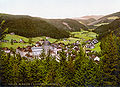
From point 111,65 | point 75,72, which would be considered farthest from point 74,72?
point 111,65

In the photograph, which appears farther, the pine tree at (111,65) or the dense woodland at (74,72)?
the pine tree at (111,65)

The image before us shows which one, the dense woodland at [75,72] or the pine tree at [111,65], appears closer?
the dense woodland at [75,72]

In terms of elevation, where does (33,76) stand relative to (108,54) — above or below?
below

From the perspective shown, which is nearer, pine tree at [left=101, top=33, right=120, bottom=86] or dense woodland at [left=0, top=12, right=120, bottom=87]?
dense woodland at [left=0, top=12, right=120, bottom=87]

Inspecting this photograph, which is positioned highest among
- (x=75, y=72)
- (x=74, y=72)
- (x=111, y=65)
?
(x=111, y=65)

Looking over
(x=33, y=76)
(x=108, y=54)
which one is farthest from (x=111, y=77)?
(x=33, y=76)

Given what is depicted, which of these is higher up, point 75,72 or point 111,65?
point 111,65

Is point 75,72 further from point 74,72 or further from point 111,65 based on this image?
point 111,65

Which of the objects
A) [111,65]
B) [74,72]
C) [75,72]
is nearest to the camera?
[75,72]

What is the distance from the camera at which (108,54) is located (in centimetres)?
2742

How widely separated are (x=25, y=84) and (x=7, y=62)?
7875 millimetres

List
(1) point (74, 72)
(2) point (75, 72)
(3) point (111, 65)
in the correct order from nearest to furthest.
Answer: (2) point (75, 72)
(1) point (74, 72)
(3) point (111, 65)

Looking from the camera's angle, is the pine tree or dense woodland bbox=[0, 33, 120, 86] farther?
the pine tree

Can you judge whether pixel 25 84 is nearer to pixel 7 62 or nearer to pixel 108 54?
pixel 7 62
